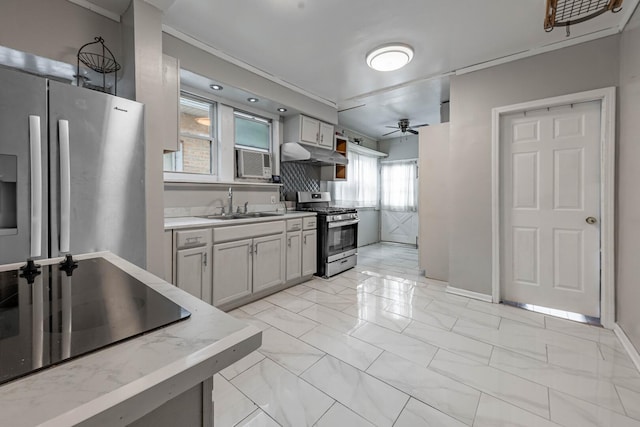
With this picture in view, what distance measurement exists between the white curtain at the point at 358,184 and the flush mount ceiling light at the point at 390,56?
8.74 ft

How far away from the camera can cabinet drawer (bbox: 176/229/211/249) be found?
2.33 meters

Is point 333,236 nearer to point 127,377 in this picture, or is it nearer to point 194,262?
point 194,262

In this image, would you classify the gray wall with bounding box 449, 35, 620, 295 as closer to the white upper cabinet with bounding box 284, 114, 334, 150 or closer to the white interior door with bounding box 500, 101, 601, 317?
the white interior door with bounding box 500, 101, 601, 317

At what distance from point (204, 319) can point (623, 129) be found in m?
3.32

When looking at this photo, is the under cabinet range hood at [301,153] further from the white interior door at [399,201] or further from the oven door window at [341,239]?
the white interior door at [399,201]

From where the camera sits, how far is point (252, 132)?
3.74 m

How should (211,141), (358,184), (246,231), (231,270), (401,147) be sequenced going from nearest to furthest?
1. (231,270)
2. (246,231)
3. (211,141)
4. (358,184)
5. (401,147)

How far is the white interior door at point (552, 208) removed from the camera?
258 cm

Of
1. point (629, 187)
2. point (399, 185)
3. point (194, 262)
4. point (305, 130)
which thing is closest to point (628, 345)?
point (629, 187)

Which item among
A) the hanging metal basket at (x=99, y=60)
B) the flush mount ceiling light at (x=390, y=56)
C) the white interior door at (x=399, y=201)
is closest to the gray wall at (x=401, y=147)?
the white interior door at (x=399, y=201)

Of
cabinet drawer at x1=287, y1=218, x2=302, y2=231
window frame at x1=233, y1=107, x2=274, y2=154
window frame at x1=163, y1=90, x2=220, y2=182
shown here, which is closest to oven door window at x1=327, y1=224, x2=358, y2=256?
cabinet drawer at x1=287, y1=218, x2=302, y2=231

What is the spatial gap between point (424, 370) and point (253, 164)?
2.83 metres

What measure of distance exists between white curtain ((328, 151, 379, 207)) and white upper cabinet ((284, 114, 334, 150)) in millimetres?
1299

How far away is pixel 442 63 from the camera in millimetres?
3014
